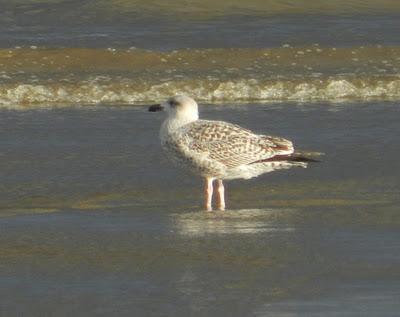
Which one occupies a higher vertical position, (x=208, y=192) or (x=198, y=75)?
(x=208, y=192)

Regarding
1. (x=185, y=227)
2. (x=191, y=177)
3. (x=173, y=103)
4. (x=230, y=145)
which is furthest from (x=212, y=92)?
(x=185, y=227)

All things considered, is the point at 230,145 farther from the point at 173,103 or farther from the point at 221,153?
the point at 173,103

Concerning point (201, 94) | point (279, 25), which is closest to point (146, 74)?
point (201, 94)

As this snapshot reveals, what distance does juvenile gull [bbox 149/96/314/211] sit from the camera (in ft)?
30.7

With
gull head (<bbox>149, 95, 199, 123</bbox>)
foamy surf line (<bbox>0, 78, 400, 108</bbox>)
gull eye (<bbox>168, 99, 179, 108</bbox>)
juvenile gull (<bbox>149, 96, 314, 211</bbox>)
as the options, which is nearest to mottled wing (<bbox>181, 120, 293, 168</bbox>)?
juvenile gull (<bbox>149, 96, 314, 211</bbox>)

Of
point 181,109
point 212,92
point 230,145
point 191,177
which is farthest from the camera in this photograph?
point 212,92

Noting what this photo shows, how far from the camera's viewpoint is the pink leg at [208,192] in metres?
9.19

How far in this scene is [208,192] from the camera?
30.5ft

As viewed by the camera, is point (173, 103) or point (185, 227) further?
point (173, 103)

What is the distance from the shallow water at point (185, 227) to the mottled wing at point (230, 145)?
0.30 metres

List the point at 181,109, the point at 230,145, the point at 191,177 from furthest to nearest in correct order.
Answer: the point at 191,177 < the point at 181,109 < the point at 230,145

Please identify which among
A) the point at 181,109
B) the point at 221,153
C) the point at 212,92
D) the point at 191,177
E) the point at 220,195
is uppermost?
the point at 181,109

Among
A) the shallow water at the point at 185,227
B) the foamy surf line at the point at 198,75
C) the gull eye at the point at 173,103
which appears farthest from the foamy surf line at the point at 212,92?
the gull eye at the point at 173,103

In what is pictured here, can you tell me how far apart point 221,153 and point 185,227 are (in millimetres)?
1107
